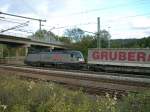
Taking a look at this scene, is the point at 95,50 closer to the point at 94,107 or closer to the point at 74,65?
the point at 74,65

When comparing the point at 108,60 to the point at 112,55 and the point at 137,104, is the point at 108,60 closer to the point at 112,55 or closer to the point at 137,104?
the point at 112,55

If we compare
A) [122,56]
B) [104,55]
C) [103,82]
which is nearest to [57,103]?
[103,82]

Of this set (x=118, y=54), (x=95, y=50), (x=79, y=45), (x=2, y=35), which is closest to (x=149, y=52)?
(x=118, y=54)

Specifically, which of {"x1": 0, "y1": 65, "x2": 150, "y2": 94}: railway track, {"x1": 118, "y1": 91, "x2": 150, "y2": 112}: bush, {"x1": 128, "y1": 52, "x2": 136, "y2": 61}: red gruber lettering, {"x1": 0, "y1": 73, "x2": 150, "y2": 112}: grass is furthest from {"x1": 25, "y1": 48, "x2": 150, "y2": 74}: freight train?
{"x1": 118, "y1": 91, "x2": 150, "y2": 112}: bush

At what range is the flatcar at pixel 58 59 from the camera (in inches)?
1582

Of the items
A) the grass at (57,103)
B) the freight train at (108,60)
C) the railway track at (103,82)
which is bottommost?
the railway track at (103,82)

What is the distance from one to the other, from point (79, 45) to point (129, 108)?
8292 centimetres

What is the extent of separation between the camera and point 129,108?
26.1ft

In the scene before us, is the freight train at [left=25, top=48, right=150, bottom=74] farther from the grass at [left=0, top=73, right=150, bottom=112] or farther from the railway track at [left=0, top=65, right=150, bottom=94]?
the grass at [left=0, top=73, right=150, bottom=112]

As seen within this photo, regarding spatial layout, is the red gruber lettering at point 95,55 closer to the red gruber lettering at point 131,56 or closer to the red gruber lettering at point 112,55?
the red gruber lettering at point 112,55

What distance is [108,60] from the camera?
113ft

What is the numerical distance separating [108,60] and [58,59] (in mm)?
9870

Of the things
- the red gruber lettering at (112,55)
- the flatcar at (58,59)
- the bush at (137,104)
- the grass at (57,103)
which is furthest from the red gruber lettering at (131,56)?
the bush at (137,104)

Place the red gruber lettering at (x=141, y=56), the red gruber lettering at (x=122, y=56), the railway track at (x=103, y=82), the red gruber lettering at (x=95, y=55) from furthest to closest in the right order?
1. the red gruber lettering at (x=95, y=55)
2. the red gruber lettering at (x=122, y=56)
3. the red gruber lettering at (x=141, y=56)
4. the railway track at (x=103, y=82)
